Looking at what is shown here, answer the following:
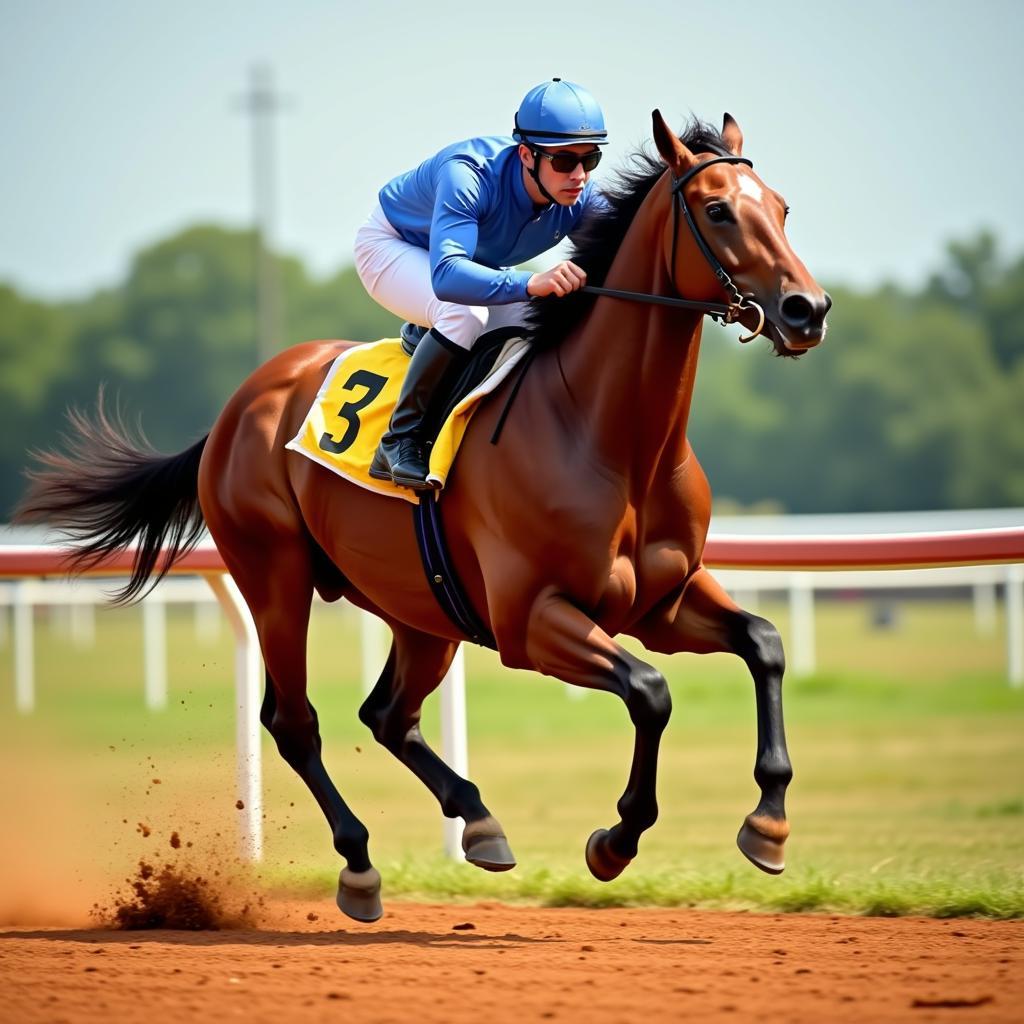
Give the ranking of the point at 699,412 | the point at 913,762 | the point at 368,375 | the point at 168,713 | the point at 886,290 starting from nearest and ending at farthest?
the point at 368,375
the point at 913,762
the point at 168,713
the point at 699,412
the point at 886,290

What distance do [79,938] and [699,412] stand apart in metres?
67.3

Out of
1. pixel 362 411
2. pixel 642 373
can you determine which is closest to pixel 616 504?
A: pixel 642 373

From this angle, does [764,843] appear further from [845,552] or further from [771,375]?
[771,375]

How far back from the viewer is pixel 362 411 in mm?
5449

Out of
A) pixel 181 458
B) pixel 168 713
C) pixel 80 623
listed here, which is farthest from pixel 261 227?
pixel 181 458

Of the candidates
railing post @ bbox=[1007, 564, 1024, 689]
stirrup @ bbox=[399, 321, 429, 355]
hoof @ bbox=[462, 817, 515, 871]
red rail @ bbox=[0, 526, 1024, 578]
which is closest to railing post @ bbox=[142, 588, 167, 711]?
railing post @ bbox=[1007, 564, 1024, 689]

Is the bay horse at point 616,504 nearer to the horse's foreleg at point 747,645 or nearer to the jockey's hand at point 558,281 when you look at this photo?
the horse's foreleg at point 747,645

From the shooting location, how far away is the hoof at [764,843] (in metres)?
4.56

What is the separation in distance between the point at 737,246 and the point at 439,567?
1391 millimetres

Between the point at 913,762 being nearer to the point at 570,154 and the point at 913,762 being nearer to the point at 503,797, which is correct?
the point at 503,797

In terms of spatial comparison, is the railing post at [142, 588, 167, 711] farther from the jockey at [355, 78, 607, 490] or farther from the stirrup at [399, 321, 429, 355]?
the jockey at [355, 78, 607, 490]

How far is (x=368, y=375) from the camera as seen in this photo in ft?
18.2

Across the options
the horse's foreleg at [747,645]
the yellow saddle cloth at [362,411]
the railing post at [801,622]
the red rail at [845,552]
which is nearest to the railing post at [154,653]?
the railing post at [801,622]

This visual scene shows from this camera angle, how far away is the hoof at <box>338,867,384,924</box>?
532 cm
